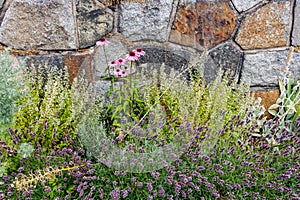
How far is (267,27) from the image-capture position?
9.14 ft

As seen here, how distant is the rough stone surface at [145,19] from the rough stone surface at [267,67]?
80cm

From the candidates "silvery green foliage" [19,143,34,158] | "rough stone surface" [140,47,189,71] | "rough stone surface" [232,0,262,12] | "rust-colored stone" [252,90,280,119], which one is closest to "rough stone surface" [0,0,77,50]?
"rough stone surface" [140,47,189,71]

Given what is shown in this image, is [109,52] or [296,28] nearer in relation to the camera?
[109,52]

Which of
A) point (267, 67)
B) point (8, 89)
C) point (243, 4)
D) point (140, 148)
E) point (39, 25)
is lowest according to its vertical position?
point (140, 148)

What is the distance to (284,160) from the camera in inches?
90.4

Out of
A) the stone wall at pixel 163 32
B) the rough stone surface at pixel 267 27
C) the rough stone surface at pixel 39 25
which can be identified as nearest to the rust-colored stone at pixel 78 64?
the stone wall at pixel 163 32

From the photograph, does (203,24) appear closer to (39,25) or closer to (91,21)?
(91,21)

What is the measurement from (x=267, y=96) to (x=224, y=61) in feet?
1.80

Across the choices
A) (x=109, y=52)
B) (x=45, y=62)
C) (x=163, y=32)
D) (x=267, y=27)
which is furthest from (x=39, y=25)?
(x=267, y=27)

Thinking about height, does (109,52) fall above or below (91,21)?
below

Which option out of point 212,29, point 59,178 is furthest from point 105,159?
point 212,29

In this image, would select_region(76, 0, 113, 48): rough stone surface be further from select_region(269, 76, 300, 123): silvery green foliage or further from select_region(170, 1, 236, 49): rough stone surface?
select_region(269, 76, 300, 123): silvery green foliage

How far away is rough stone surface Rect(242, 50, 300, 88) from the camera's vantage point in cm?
288

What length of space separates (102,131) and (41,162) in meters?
0.48
